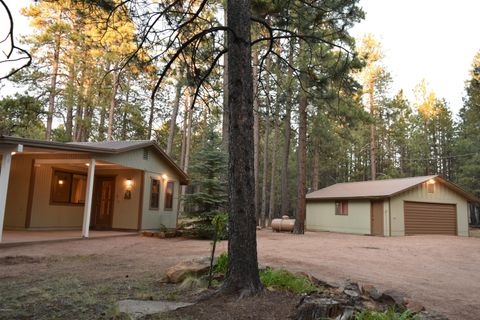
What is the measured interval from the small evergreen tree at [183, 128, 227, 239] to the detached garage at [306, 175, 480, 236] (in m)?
9.61

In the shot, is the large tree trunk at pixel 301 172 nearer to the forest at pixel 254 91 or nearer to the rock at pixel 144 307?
the forest at pixel 254 91

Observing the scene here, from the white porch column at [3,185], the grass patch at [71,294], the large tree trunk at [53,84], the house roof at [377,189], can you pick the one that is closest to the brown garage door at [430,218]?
the house roof at [377,189]

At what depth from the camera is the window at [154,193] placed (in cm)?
1507

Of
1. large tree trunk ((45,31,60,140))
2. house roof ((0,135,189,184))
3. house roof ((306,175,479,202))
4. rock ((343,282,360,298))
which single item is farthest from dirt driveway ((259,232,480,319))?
large tree trunk ((45,31,60,140))

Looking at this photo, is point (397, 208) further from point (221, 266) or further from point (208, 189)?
point (221, 266)

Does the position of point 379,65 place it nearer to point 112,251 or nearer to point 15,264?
point 112,251

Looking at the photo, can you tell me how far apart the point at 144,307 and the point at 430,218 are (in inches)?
829

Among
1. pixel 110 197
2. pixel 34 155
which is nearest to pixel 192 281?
pixel 34 155

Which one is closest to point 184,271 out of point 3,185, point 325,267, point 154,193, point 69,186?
point 325,267

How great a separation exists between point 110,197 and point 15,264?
8234 millimetres

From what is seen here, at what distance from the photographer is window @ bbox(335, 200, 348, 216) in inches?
863

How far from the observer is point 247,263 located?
4305mm

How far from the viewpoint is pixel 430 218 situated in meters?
21.3

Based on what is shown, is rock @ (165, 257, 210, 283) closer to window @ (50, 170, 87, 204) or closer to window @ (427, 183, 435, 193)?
window @ (50, 170, 87, 204)
